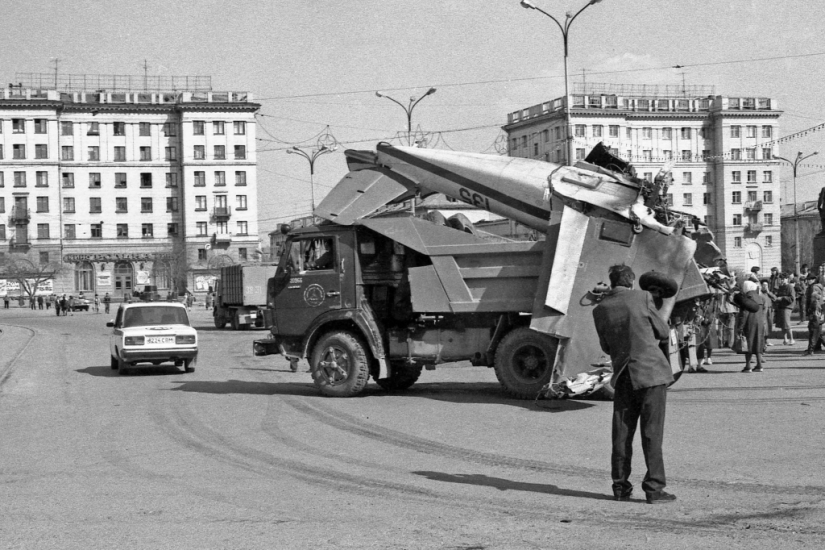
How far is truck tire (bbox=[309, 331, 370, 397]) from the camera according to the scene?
597 inches

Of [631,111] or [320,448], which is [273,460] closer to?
[320,448]

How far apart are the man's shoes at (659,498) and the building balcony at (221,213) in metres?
99.1

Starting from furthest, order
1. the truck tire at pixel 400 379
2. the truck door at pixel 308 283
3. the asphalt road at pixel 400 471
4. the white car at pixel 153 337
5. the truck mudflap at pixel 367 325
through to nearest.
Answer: the white car at pixel 153 337 → the truck tire at pixel 400 379 → the truck door at pixel 308 283 → the truck mudflap at pixel 367 325 → the asphalt road at pixel 400 471

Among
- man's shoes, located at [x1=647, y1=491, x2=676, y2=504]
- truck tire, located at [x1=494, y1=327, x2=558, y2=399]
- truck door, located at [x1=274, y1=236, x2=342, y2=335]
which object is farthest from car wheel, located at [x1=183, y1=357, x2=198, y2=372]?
man's shoes, located at [x1=647, y1=491, x2=676, y2=504]

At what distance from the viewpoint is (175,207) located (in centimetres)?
10612

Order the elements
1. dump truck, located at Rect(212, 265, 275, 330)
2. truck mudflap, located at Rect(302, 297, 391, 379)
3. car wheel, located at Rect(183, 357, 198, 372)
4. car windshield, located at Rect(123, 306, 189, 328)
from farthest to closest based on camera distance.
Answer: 1. dump truck, located at Rect(212, 265, 275, 330)
2. car windshield, located at Rect(123, 306, 189, 328)
3. car wheel, located at Rect(183, 357, 198, 372)
4. truck mudflap, located at Rect(302, 297, 391, 379)

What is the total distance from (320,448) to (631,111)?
310 feet

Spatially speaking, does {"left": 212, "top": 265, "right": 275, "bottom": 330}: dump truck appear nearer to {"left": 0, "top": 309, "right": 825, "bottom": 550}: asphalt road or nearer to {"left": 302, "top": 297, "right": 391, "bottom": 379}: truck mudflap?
{"left": 0, "top": 309, "right": 825, "bottom": 550}: asphalt road

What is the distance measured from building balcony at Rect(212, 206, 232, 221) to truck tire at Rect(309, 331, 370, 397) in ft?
297

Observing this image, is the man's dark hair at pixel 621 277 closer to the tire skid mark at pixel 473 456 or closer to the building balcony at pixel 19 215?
the tire skid mark at pixel 473 456

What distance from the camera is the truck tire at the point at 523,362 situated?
46.0 feet

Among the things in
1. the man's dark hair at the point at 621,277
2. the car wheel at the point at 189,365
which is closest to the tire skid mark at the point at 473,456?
the man's dark hair at the point at 621,277

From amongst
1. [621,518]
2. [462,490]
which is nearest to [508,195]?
[462,490]

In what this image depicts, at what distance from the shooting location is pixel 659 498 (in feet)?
24.4
